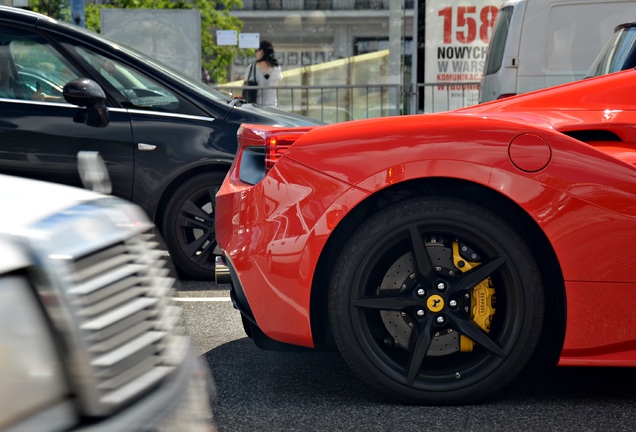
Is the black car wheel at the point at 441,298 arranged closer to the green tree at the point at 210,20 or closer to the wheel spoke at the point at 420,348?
the wheel spoke at the point at 420,348

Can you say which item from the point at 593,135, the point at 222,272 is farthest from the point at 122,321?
the point at 593,135

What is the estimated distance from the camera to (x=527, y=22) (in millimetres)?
11016

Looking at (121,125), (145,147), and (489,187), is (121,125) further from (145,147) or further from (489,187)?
(489,187)

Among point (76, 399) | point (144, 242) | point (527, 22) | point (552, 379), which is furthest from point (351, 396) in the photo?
point (527, 22)

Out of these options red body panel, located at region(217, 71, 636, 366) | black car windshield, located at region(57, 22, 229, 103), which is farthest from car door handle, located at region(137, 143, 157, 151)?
red body panel, located at region(217, 71, 636, 366)

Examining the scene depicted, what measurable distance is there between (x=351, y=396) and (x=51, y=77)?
3474 millimetres

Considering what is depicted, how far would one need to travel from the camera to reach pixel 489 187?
146 inches

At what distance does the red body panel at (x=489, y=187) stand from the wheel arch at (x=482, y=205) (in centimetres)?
6

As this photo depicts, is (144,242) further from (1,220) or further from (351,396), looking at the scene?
(351,396)

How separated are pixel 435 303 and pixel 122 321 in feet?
6.83

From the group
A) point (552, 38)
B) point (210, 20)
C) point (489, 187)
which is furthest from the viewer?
point (210, 20)

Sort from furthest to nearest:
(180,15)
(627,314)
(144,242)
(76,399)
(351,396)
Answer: (180,15) → (351,396) → (627,314) → (144,242) → (76,399)

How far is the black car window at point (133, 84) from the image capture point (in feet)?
22.1

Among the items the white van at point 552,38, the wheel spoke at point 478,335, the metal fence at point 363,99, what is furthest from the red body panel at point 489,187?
the metal fence at point 363,99
